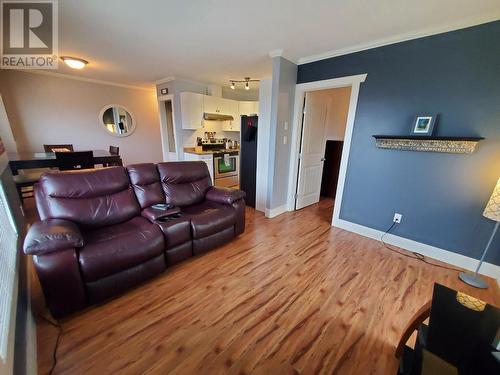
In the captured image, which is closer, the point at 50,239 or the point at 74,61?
the point at 50,239

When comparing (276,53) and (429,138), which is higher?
(276,53)

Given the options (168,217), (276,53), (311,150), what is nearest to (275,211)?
(311,150)

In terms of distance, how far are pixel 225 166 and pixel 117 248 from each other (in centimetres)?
328

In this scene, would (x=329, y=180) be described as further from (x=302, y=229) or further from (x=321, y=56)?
(x=321, y=56)

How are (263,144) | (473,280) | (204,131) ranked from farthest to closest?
1. (204,131)
2. (263,144)
3. (473,280)

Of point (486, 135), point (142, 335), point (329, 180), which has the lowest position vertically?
point (142, 335)

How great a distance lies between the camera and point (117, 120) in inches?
198

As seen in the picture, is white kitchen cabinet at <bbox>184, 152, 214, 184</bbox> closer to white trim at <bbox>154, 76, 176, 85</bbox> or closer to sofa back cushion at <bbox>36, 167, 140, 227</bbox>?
white trim at <bbox>154, 76, 176, 85</bbox>

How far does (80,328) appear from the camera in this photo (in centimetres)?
136

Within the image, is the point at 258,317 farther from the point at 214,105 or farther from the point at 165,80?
the point at 165,80

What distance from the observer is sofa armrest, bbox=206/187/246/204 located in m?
2.41

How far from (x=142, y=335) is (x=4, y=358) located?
2.30 feet

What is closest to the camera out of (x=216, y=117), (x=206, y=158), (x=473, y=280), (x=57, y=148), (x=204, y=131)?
(x=473, y=280)

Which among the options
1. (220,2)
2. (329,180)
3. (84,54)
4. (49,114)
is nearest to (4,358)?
(220,2)
